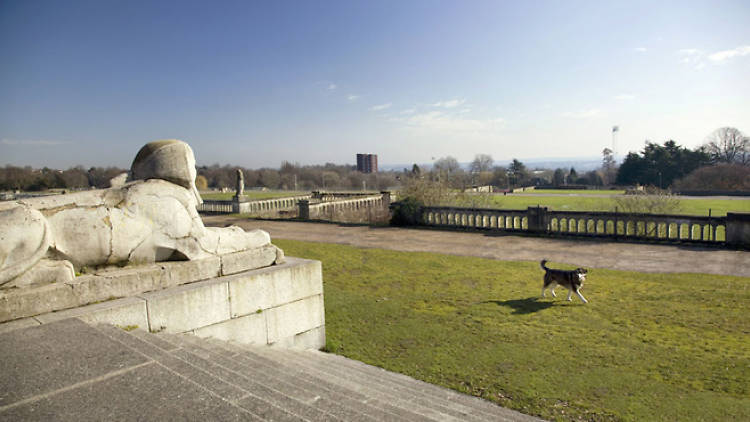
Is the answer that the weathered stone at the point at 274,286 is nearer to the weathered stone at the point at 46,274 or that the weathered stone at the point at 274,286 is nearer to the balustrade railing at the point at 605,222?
the weathered stone at the point at 46,274

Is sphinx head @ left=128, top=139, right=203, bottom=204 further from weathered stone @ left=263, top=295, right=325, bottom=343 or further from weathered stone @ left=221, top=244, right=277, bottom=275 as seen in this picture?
weathered stone @ left=263, top=295, right=325, bottom=343

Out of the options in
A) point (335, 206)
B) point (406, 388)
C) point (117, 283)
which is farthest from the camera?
point (335, 206)

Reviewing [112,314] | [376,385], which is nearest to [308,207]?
[112,314]

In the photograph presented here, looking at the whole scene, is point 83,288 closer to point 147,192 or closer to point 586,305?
point 147,192

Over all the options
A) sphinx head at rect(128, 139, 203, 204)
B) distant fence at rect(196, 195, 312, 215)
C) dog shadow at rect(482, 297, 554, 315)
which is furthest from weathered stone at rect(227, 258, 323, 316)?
distant fence at rect(196, 195, 312, 215)

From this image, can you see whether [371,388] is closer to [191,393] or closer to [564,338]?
Result: [191,393]

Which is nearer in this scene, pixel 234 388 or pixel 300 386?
pixel 234 388

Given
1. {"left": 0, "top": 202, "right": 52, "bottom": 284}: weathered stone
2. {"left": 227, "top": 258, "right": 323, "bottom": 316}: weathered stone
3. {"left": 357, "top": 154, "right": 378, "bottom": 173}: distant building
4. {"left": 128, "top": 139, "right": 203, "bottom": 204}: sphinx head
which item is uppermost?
{"left": 357, "top": 154, "right": 378, "bottom": 173}: distant building

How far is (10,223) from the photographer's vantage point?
12.3 ft

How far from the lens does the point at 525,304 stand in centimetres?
707

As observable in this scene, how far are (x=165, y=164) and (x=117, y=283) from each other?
1.53m

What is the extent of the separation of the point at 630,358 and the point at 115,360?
16.9 feet

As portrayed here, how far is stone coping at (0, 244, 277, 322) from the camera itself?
3.69m

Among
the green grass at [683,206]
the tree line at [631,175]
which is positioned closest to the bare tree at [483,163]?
the tree line at [631,175]
